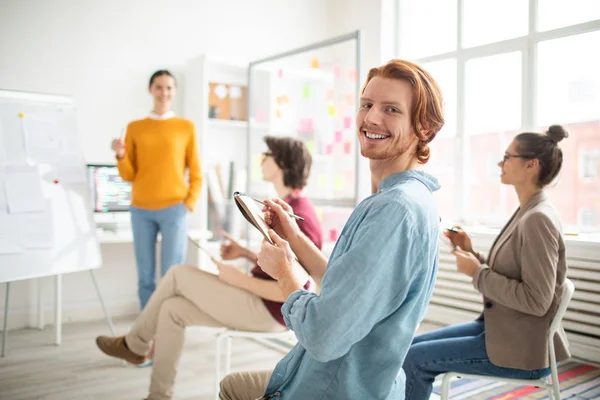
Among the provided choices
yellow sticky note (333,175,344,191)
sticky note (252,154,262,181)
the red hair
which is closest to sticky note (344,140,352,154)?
yellow sticky note (333,175,344,191)

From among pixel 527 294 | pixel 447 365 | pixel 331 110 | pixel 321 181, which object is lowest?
pixel 447 365

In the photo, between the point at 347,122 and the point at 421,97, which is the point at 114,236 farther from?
the point at 421,97

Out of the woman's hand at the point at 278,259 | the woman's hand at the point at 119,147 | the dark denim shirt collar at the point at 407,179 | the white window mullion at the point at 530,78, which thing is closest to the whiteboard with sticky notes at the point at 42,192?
the woman's hand at the point at 119,147

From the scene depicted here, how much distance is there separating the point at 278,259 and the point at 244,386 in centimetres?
44

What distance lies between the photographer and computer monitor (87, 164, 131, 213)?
3.81 m

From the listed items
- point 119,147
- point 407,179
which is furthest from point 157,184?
point 407,179

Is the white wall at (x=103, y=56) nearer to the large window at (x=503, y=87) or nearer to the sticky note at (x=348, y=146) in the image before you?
the sticky note at (x=348, y=146)

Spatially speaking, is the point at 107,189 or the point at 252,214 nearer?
the point at 252,214

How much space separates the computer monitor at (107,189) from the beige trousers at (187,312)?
170cm

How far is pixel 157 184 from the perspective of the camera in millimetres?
3395

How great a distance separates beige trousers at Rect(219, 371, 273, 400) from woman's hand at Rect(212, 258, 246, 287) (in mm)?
653

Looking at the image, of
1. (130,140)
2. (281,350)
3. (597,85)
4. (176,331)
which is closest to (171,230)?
(130,140)

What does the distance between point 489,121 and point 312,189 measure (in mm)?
1491

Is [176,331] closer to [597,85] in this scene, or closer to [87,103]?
[87,103]
